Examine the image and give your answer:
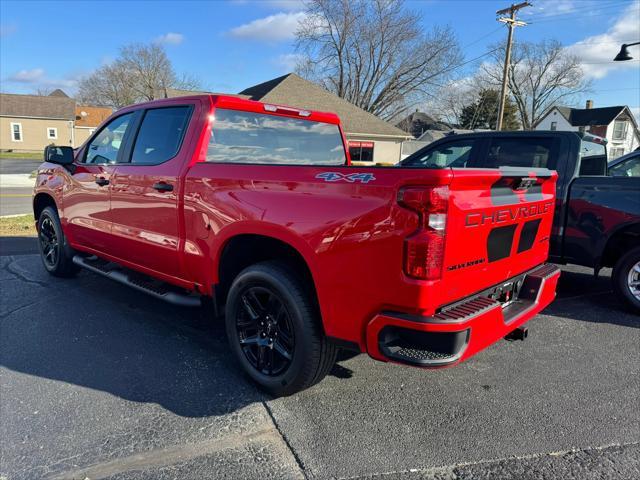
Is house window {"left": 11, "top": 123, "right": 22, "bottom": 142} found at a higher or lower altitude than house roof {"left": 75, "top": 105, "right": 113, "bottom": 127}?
lower

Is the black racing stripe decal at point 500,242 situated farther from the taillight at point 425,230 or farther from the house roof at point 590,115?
the house roof at point 590,115

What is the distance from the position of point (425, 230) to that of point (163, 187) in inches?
90.0

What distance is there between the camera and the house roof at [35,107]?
50.7 metres

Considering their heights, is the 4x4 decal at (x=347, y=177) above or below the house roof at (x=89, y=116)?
below

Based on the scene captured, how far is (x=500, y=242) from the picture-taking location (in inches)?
112

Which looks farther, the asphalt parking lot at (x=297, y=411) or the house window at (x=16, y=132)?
the house window at (x=16, y=132)

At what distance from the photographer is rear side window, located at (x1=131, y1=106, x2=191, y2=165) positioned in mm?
3824

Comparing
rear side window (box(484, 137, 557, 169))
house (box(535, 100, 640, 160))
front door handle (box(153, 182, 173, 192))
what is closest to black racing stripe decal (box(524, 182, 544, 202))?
rear side window (box(484, 137, 557, 169))

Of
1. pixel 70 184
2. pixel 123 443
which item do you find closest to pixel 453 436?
pixel 123 443

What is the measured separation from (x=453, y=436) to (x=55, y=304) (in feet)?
13.8

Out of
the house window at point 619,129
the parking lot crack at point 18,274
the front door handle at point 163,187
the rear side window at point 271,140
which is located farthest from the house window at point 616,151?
the front door handle at point 163,187

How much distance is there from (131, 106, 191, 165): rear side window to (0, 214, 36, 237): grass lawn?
5783 mm

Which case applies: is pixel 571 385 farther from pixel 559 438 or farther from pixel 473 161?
pixel 473 161

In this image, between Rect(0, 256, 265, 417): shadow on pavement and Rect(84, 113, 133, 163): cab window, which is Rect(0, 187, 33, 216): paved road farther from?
Rect(84, 113, 133, 163): cab window
